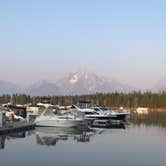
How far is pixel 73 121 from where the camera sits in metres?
57.2

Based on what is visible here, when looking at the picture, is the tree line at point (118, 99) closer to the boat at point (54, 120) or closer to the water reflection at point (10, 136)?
the boat at point (54, 120)

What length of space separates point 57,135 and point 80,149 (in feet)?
37.0

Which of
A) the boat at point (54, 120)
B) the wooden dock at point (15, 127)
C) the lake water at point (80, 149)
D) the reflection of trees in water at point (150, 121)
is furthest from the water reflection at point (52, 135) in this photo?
the reflection of trees in water at point (150, 121)

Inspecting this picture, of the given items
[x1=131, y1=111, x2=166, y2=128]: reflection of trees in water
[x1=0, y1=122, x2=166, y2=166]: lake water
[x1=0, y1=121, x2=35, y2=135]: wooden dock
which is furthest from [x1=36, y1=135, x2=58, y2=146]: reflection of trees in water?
[x1=131, y1=111, x2=166, y2=128]: reflection of trees in water

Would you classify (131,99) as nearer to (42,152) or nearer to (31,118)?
(31,118)

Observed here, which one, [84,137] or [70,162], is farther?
[84,137]

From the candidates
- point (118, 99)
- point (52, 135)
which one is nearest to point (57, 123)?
point (52, 135)

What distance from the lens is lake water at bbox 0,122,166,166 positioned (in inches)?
1232

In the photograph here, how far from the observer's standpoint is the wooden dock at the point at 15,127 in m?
46.4

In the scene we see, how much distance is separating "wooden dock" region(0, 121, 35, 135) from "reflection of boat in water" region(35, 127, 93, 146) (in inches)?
39.8

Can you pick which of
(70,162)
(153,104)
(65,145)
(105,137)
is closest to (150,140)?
(105,137)

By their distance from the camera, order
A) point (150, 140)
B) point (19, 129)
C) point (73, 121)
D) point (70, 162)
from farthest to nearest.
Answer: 1. point (73, 121)
2. point (19, 129)
3. point (150, 140)
4. point (70, 162)

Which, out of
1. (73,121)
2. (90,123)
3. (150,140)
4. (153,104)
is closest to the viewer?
(150,140)

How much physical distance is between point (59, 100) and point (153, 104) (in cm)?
3249
